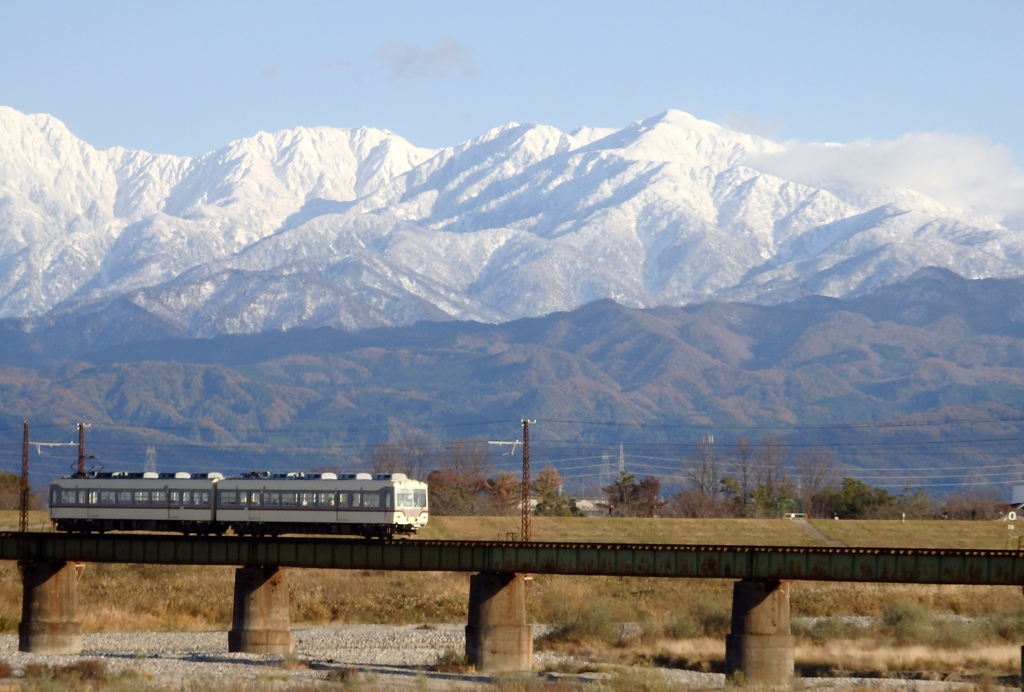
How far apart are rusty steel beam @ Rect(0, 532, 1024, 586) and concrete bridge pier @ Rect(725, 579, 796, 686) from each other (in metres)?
0.97

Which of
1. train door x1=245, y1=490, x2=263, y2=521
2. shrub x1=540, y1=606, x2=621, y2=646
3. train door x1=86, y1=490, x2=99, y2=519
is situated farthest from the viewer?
shrub x1=540, y1=606, x2=621, y2=646

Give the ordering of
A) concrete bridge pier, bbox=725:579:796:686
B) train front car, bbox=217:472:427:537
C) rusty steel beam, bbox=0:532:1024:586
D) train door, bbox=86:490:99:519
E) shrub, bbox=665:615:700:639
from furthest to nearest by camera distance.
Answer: shrub, bbox=665:615:700:639 < train door, bbox=86:490:99:519 < train front car, bbox=217:472:427:537 < concrete bridge pier, bbox=725:579:796:686 < rusty steel beam, bbox=0:532:1024:586

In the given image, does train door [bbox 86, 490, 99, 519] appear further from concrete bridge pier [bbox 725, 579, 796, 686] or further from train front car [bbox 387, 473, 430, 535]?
concrete bridge pier [bbox 725, 579, 796, 686]

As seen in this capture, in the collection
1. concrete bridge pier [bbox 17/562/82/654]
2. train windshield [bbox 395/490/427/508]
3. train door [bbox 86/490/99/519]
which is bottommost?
concrete bridge pier [bbox 17/562/82/654]

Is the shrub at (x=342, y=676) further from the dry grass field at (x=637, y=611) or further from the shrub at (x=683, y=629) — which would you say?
the shrub at (x=683, y=629)

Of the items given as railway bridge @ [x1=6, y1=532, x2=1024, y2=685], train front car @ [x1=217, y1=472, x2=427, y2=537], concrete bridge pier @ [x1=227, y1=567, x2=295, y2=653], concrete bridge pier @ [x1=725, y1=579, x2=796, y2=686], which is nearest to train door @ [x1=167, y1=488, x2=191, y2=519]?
train front car @ [x1=217, y1=472, x2=427, y2=537]

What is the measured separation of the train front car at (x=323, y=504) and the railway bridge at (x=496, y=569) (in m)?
1.82

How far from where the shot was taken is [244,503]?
91312 millimetres

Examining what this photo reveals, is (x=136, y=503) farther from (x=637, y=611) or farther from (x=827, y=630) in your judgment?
(x=827, y=630)

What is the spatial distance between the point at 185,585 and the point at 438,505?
7918 cm

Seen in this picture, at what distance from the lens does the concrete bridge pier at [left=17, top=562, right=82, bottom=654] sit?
88312 mm

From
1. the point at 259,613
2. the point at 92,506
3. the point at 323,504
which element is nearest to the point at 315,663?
the point at 259,613

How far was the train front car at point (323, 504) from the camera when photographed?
88562 mm

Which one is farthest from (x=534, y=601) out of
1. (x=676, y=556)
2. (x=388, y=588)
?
(x=676, y=556)
